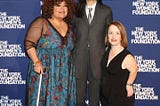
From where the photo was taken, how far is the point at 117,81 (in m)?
2.31

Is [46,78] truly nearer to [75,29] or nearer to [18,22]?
[75,29]

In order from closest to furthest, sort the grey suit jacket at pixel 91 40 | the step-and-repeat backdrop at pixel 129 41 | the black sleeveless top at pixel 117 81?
the black sleeveless top at pixel 117 81
the grey suit jacket at pixel 91 40
the step-and-repeat backdrop at pixel 129 41

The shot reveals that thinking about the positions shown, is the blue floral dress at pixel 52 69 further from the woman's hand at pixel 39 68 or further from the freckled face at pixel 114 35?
the freckled face at pixel 114 35

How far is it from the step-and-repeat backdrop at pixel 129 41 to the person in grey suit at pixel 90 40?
67 cm

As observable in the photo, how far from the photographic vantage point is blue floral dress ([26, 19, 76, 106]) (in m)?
2.35

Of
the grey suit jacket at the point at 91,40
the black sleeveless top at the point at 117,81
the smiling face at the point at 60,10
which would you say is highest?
the smiling face at the point at 60,10

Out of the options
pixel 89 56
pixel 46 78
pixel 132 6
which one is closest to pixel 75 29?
pixel 89 56

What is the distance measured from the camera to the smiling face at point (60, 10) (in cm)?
236

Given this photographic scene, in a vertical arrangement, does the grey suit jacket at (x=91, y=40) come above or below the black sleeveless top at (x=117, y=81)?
above

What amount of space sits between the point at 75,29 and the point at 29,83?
596mm

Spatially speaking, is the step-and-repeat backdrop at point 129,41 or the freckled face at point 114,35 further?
the step-and-repeat backdrop at point 129,41

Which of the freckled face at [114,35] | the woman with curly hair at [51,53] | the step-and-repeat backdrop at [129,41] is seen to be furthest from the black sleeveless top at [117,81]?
the step-and-repeat backdrop at [129,41]

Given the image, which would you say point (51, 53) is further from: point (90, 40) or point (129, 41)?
point (129, 41)

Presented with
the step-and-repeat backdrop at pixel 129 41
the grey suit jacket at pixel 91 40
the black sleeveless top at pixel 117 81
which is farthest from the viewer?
the step-and-repeat backdrop at pixel 129 41
